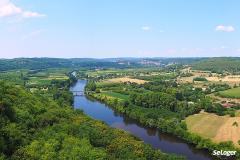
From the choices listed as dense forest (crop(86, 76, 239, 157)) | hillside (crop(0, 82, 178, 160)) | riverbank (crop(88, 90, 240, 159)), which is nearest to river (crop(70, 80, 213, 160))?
riverbank (crop(88, 90, 240, 159))

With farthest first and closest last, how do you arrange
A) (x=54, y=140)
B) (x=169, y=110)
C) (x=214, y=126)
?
(x=169, y=110)
(x=214, y=126)
(x=54, y=140)

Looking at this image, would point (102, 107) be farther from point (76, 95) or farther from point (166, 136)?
point (166, 136)

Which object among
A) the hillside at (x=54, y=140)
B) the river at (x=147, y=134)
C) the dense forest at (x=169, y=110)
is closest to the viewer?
the hillside at (x=54, y=140)

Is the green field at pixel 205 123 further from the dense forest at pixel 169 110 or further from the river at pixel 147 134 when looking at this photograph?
the river at pixel 147 134

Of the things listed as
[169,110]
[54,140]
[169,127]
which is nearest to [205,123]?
[169,127]

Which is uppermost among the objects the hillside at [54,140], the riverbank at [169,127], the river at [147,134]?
the hillside at [54,140]

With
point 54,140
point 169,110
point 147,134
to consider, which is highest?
point 54,140

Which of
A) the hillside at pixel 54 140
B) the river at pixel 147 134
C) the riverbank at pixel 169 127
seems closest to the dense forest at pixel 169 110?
the riverbank at pixel 169 127

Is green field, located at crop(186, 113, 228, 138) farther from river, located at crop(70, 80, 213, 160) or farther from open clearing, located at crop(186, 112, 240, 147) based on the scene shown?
river, located at crop(70, 80, 213, 160)

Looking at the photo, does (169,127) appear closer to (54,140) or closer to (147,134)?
(147,134)
